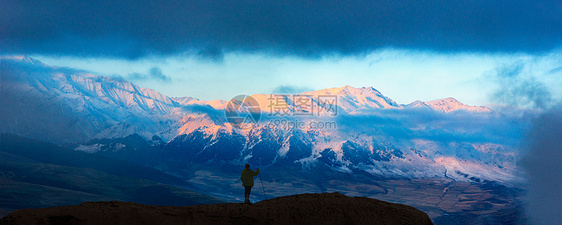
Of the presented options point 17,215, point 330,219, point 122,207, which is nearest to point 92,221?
point 122,207

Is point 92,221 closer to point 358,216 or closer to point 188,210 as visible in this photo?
point 188,210

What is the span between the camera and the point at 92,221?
92.0 feet

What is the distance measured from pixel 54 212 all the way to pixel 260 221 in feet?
39.8

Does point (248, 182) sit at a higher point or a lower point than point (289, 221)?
higher

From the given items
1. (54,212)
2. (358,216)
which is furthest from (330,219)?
(54,212)

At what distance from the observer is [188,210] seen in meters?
30.5

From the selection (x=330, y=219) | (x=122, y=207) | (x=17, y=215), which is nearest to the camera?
(x=17, y=215)

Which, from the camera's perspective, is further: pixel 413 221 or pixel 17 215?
pixel 413 221

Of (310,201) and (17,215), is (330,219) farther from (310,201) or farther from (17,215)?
(17,215)

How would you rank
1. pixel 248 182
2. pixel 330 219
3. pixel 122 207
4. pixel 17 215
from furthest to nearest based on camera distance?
pixel 248 182
pixel 330 219
pixel 122 207
pixel 17 215

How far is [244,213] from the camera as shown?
30734 mm

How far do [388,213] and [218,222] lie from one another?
11.3 metres

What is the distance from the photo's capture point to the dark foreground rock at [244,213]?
2802 centimetres

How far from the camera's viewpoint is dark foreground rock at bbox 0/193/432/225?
28.0m
